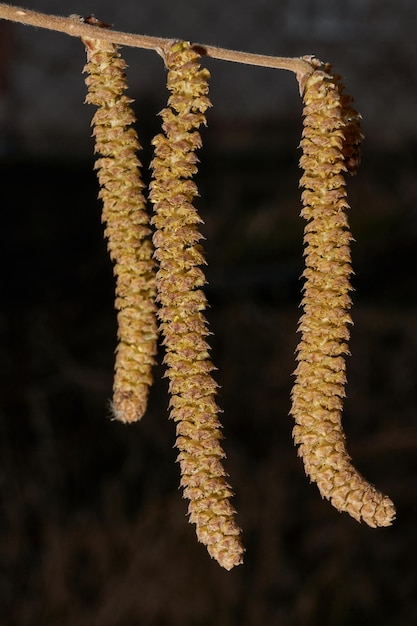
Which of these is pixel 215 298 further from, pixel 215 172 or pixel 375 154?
pixel 375 154

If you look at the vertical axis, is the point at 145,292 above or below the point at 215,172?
below

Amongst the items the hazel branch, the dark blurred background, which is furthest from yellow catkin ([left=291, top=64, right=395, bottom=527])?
the dark blurred background

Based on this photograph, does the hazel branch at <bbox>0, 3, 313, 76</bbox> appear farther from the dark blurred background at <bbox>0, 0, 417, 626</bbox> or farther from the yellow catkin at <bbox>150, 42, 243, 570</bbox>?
the dark blurred background at <bbox>0, 0, 417, 626</bbox>

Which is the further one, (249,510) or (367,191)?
(367,191)

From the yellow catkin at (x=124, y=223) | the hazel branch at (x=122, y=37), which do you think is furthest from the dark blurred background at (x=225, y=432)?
the hazel branch at (x=122, y=37)

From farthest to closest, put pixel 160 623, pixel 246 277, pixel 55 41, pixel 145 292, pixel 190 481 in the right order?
pixel 55 41 → pixel 246 277 → pixel 160 623 → pixel 145 292 → pixel 190 481

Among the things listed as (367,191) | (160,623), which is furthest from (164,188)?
(367,191)
